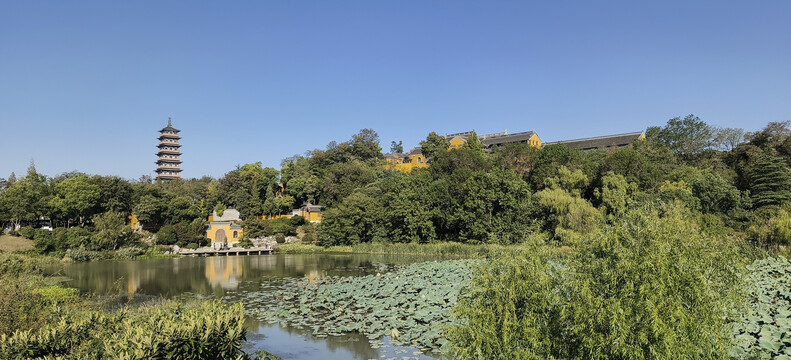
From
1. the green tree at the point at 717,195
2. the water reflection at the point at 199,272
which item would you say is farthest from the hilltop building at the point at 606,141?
the water reflection at the point at 199,272

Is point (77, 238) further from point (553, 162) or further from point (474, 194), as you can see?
point (553, 162)

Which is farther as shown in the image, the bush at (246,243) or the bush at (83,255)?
the bush at (246,243)

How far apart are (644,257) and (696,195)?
27.4 meters

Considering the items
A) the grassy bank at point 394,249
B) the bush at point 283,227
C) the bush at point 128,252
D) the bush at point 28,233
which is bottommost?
the grassy bank at point 394,249

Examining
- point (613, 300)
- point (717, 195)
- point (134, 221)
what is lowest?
point (134, 221)

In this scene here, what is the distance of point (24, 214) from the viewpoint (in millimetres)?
35531

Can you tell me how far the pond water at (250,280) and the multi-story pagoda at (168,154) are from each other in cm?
4347

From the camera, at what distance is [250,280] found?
66.8 feet

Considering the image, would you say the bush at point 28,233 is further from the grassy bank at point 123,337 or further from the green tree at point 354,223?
the grassy bank at point 123,337

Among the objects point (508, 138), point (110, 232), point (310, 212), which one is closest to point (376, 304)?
point (110, 232)

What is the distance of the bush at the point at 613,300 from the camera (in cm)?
473

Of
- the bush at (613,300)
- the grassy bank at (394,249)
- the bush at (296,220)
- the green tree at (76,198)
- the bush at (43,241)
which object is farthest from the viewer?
the bush at (296,220)

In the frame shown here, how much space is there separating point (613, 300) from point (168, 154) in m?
75.4

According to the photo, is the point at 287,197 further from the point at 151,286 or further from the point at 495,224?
the point at 151,286
